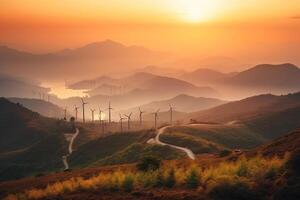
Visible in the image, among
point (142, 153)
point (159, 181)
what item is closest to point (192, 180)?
point (159, 181)

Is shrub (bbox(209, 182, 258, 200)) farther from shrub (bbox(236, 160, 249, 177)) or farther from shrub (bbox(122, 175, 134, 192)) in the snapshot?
shrub (bbox(122, 175, 134, 192))

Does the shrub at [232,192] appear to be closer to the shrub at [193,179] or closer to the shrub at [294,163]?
the shrub at [294,163]

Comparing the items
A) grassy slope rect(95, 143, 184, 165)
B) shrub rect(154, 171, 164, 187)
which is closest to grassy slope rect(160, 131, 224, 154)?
grassy slope rect(95, 143, 184, 165)

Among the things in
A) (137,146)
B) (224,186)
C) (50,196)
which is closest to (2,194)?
(50,196)

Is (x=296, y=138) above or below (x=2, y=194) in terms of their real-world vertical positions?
above

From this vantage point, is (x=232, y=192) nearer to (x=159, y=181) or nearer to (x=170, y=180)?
(x=170, y=180)

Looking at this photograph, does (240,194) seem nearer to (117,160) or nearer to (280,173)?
(280,173)
